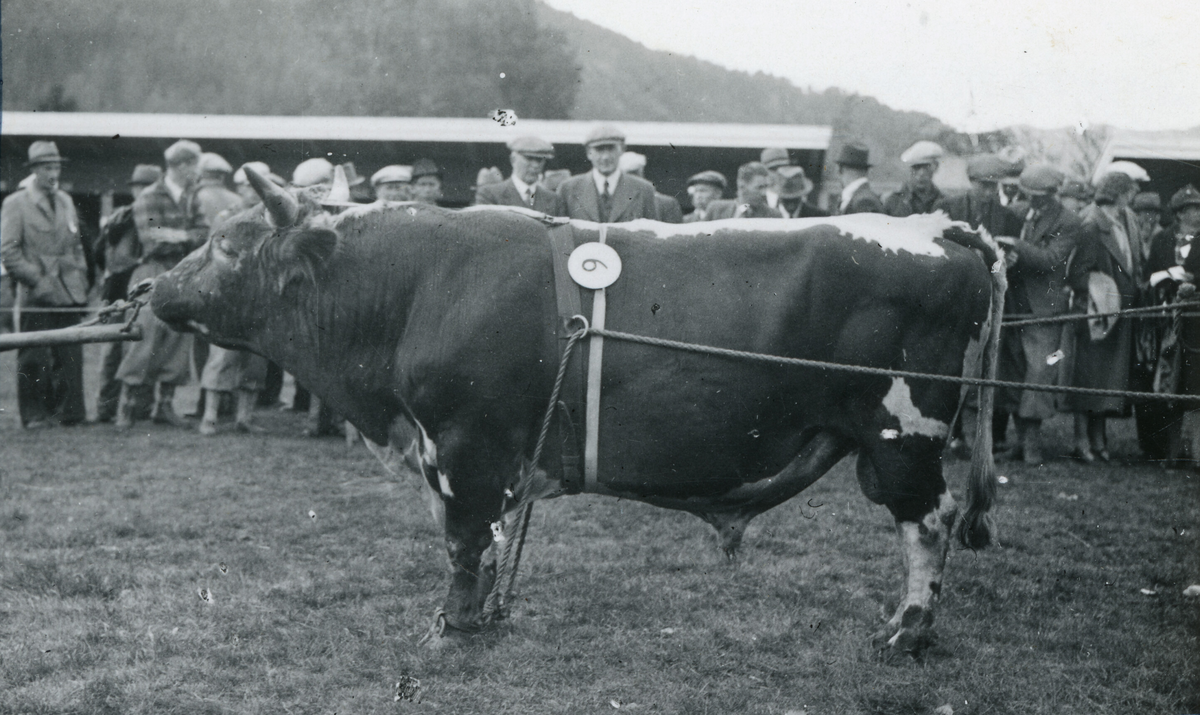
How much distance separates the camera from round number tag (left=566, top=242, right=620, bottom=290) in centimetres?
411

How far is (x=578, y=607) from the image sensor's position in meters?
4.80

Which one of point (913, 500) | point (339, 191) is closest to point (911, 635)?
point (913, 500)

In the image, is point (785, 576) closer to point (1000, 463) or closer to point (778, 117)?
point (1000, 463)

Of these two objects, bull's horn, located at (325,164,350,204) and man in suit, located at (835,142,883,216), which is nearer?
bull's horn, located at (325,164,350,204)

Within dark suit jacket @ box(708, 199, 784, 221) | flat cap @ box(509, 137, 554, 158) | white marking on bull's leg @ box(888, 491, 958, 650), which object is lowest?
white marking on bull's leg @ box(888, 491, 958, 650)

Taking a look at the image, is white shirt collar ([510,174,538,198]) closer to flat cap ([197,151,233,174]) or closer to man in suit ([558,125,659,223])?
man in suit ([558,125,659,223])

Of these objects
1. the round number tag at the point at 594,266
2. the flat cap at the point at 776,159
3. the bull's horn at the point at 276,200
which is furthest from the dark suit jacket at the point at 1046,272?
the bull's horn at the point at 276,200

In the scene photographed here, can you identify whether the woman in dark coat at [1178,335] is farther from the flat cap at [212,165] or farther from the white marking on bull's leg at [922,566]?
the flat cap at [212,165]

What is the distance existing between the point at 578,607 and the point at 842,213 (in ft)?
15.3

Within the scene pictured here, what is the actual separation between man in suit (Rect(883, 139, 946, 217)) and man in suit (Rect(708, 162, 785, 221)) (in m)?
0.97

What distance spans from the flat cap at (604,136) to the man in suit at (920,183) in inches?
90.1

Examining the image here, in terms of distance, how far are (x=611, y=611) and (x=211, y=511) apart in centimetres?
292

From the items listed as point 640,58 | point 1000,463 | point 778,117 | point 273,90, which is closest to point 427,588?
point 1000,463

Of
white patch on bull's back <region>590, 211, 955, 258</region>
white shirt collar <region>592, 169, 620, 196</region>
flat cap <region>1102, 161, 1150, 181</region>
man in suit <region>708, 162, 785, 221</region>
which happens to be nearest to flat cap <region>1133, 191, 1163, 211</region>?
flat cap <region>1102, 161, 1150, 181</region>
